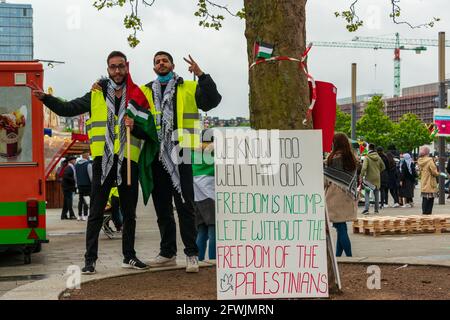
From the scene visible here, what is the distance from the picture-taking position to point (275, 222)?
5684 millimetres

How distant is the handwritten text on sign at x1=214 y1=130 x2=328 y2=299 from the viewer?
5648mm

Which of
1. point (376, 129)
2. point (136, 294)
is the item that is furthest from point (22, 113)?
point (376, 129)

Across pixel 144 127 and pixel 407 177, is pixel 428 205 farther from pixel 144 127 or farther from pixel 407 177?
pixel 144 127

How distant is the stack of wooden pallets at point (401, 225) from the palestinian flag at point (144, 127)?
A: 7260 mm

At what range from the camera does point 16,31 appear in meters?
108

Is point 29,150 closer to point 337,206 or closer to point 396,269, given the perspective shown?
point 337,206

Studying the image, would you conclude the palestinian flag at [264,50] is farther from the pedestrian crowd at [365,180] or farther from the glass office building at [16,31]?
the glass office building at [16,31]

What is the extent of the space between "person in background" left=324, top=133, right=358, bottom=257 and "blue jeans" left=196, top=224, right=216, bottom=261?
55.4 inches

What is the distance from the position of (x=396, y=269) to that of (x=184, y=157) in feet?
7.39

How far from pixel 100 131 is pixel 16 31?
347ft

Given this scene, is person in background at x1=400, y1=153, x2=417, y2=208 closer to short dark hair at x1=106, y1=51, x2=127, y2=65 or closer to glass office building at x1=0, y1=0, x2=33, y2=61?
short dark hair at x1=106, y1=51, x2=127, y2=65

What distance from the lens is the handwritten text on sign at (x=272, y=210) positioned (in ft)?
18.5

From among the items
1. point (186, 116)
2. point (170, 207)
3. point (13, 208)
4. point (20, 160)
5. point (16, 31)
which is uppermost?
point (16, 31)

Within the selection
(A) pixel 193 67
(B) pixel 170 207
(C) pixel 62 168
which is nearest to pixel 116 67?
(A) pixel 193 67
